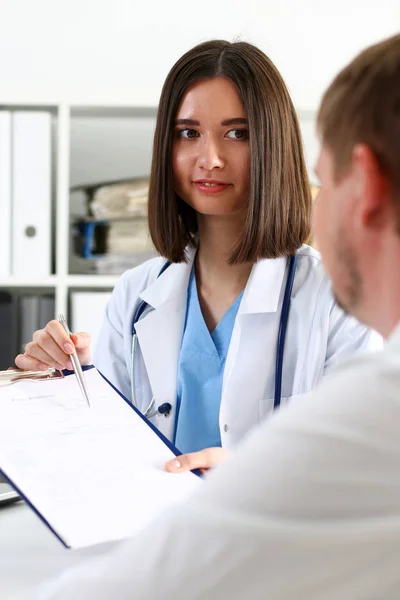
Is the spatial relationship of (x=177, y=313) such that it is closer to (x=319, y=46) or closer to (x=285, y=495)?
(x=285, y=495)

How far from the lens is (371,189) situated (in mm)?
520

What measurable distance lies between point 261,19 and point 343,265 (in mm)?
1956

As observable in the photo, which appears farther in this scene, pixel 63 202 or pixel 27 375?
pixel 63 202

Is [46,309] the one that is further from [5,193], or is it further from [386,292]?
[386,292]

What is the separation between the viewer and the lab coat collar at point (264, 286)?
122 centimetres

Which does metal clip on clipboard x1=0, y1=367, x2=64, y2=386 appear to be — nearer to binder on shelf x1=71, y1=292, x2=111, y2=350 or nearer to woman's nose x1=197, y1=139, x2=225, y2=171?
woman's nose x1=197, y1=139, x2=225, y2=171

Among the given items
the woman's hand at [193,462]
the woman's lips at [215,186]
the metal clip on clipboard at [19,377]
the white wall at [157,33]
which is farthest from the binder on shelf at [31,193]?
the woman's hand at [193,462]

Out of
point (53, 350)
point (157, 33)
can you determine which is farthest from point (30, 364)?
point (157, 33)

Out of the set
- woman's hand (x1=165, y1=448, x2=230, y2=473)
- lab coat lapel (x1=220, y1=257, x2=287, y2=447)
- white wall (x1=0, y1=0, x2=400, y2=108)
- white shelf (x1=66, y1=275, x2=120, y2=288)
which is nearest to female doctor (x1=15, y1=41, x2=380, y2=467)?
lab coat lapel (x1=220, y1=257, x2=287, y2=447)

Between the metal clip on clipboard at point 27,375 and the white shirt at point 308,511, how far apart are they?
598mm

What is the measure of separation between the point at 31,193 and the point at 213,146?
0.76 metres

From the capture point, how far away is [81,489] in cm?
79

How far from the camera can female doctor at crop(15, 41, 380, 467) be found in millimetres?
1189

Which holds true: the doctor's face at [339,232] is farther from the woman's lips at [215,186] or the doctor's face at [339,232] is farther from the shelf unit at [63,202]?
the shelf unit at [63,202]
